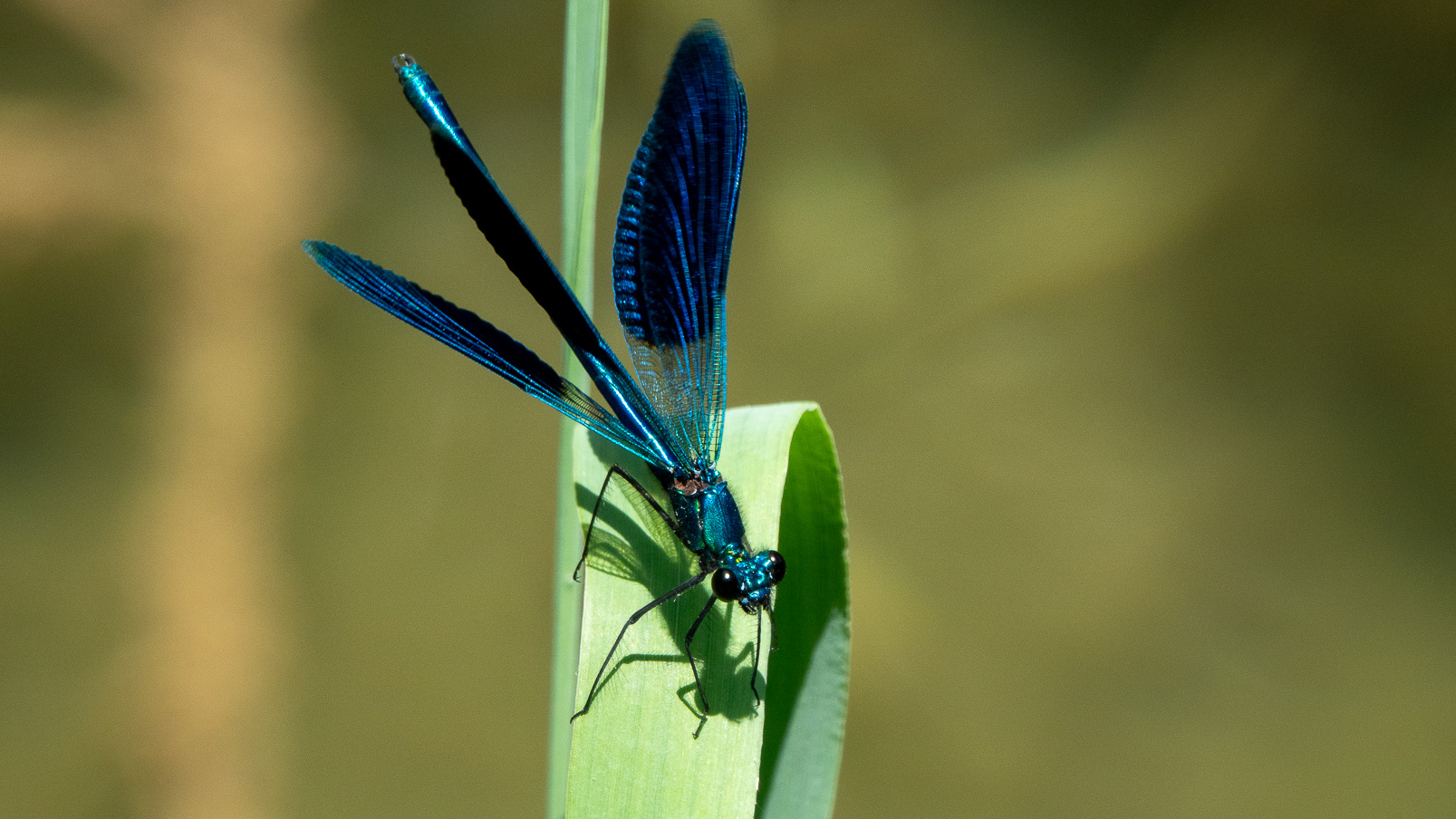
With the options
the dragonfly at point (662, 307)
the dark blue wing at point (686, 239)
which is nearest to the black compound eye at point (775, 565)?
the dragonfly at point (662, 307)

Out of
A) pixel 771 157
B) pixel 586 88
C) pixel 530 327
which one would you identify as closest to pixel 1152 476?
pixel 771 157

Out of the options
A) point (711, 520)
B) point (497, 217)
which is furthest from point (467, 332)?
point (711, 520)

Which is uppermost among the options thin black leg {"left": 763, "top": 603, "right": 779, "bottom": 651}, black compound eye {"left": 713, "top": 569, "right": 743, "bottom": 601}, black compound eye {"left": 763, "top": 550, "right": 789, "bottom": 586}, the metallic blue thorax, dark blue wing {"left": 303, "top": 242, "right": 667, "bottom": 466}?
dark blue wing {"left": 303, "top": 242, "right": 667, "bottom": 466}

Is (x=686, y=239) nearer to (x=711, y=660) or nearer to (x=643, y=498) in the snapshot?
(x=643, y=498)

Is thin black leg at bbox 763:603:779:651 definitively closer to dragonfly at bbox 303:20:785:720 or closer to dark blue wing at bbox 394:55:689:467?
dragonfly at bbox 303:20:785:720

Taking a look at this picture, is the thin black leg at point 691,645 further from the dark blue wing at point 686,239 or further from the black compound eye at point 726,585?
the dark blue wing at point 686,239

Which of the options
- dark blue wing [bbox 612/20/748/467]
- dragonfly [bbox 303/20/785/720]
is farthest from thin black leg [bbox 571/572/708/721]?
dark blue wing [bbox 612/20/748/467]
